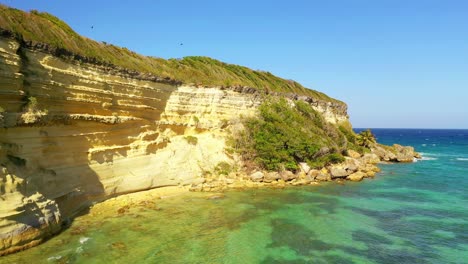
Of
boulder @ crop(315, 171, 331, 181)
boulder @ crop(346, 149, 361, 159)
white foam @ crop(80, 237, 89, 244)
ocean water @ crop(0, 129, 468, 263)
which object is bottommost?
white foam @ crop(80, 237, 89, 244)

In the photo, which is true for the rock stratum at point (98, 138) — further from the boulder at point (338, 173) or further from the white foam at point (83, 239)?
the white foam at point (83, 239)

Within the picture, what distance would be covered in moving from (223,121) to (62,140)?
50.3 feet

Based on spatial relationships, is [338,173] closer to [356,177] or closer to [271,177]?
[356,177]

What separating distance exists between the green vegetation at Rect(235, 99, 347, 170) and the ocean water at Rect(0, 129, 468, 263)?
451cm

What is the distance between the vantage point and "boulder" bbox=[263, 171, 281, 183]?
29.1 meters

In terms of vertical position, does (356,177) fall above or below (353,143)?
below

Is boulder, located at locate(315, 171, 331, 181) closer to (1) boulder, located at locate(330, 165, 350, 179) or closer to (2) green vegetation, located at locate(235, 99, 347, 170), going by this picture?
(1) boulder, located at locate(330, 165, 350, 179)

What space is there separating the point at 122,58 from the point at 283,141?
15963 mm

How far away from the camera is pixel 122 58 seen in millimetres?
24844

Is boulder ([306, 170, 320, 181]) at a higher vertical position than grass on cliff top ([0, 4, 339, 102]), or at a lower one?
lower

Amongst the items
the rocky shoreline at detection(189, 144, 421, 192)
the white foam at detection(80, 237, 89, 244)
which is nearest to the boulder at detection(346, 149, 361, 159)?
the rocky shoreline at detection(189, 144, 421, 192)

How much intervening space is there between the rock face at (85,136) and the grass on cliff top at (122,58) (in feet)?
3.12

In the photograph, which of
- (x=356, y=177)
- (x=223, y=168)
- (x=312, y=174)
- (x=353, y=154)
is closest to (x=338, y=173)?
(x=356, y=177)

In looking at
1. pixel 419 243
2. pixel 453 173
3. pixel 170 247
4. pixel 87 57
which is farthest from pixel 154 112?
pixel 453 173
